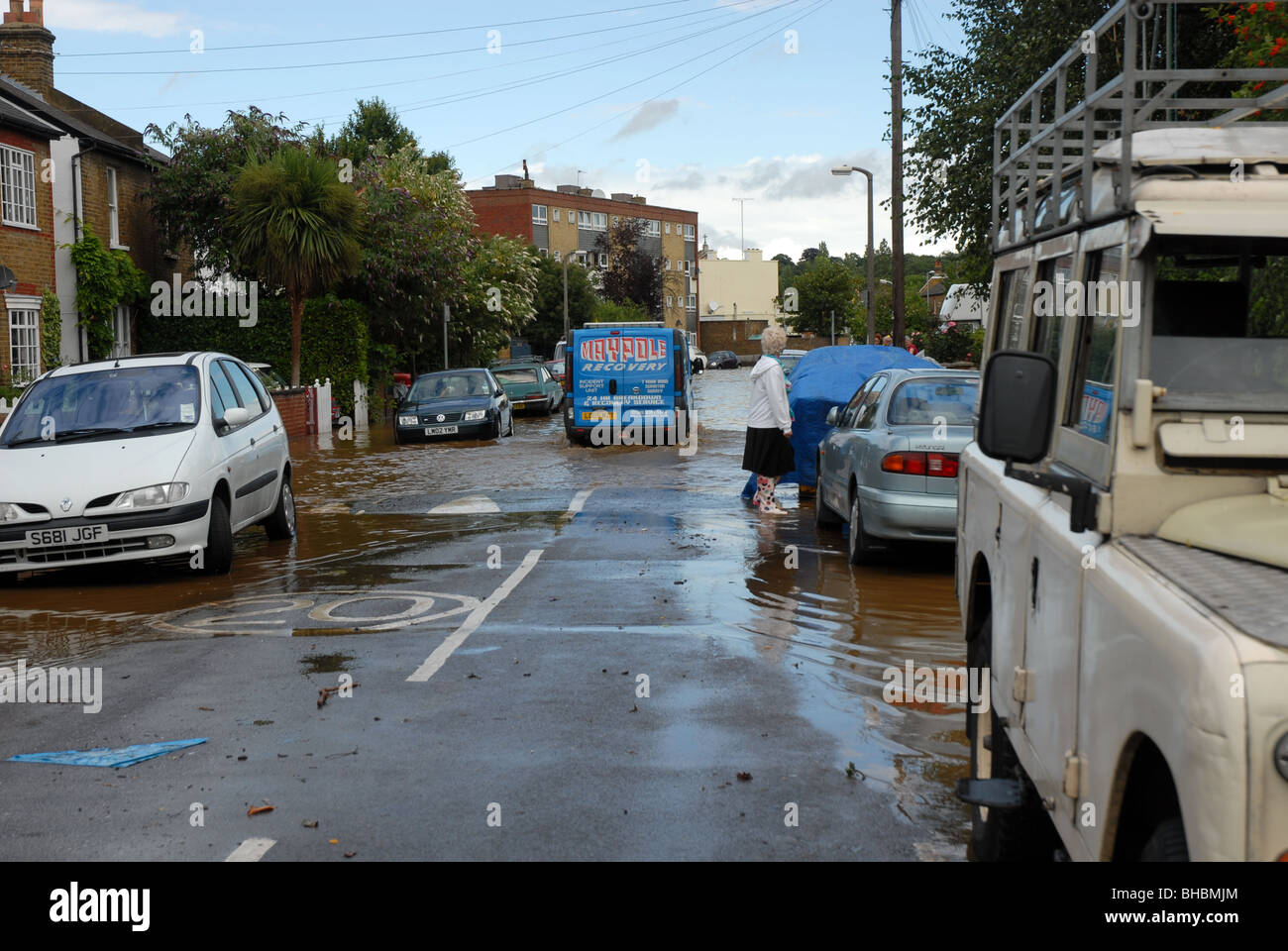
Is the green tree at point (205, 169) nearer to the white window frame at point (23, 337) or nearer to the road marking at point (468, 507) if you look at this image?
the white window frame at point (23, 337)

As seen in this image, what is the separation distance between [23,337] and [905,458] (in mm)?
20911

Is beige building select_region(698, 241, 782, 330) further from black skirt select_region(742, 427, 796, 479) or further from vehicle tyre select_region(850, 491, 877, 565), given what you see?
vehicle tyre select_region(850, 491, 877, 565)

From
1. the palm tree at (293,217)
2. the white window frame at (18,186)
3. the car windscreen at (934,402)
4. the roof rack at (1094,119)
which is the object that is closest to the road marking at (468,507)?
the car windscreen at (934,402)

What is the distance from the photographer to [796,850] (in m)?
4.78

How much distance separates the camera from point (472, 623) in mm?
8953

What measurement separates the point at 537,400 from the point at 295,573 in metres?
27.6

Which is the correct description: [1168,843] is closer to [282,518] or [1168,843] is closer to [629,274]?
[282,518]

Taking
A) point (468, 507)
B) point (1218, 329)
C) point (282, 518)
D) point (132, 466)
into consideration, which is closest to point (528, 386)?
point (468, 507)

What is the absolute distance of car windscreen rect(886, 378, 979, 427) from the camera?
11.2 m

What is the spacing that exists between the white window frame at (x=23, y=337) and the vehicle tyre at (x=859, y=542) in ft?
62.1

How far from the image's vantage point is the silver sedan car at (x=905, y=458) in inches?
420

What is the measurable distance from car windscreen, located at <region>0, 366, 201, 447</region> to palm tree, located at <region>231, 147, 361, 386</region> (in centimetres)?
1890

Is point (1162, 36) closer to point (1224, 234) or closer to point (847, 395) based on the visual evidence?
point (847, 395)
